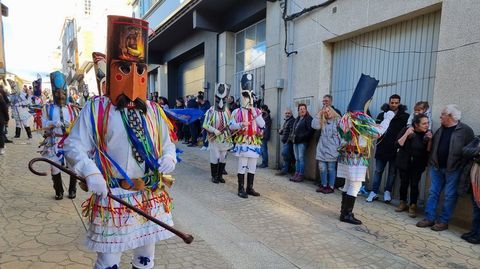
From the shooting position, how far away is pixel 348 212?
443 centimetres

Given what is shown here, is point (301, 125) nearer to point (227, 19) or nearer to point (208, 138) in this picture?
point (208, 138)

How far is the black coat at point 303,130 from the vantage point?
21.9 feet

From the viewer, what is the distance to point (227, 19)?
10.6 metres

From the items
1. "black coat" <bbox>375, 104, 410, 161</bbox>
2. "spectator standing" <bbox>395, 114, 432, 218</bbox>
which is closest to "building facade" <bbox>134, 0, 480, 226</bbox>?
"spectator standing" <bbox>395, 114, 432, 218</bbox>

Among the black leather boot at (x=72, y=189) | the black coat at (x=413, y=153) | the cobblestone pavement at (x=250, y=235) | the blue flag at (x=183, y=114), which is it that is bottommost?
the cobblestone pavement at (x=250, y=235)

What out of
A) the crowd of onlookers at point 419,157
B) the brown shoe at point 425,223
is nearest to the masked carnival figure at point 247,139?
the crowd of onlookers at point 419,157

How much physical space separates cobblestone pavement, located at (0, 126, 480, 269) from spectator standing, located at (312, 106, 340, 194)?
1.42 feet

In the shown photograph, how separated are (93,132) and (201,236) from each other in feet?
A: 6.98

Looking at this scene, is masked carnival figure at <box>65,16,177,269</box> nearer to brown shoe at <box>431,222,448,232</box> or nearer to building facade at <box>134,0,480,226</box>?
brown shoe at <box>431,222,448,232</box>

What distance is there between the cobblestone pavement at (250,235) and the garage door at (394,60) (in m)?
2.10

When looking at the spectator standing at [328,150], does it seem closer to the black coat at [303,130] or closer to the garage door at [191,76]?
the black coat at [303,130]

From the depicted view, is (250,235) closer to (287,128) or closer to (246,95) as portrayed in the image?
(246,95)

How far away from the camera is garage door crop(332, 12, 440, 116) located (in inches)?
203

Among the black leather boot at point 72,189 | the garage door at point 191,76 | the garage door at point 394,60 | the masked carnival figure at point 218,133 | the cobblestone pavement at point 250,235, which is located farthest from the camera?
the garage door at point 191,76
